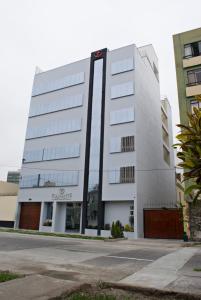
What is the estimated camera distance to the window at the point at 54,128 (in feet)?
110

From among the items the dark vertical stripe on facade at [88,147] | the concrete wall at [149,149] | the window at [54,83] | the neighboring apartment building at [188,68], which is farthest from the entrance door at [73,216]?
the window at [54,83]

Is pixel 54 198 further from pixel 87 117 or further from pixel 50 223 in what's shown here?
pixel 87 117

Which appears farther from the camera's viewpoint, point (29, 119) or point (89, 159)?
point (29, 119)

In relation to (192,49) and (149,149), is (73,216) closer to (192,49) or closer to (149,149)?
(149,149)

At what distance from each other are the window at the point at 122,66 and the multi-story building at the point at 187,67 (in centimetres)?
732

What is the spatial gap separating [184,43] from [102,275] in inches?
970

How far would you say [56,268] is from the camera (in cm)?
828

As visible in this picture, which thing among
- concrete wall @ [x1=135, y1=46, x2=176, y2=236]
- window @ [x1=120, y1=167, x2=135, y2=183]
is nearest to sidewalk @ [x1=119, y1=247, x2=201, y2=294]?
concrete wall @ [x1=135, y1=46, x2=176, y2=236]

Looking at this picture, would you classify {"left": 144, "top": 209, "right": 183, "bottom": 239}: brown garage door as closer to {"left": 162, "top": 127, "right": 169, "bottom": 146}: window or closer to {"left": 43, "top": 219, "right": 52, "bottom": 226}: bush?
{"left": 43, "top": 219, "right": 52, "bottom": 226}: bush

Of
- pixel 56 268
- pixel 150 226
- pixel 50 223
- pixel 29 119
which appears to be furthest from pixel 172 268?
pixel 29 119

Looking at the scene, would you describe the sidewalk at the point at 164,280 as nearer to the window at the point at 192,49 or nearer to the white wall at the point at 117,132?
the white wall at the point at 117,132

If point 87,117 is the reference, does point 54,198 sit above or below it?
below

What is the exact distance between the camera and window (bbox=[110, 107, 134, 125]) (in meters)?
30.0

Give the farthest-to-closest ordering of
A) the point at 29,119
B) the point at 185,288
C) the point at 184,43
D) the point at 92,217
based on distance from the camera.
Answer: the point at 29,119 < the point at 92,217 < the point at 184,43 < the point at 185,288
